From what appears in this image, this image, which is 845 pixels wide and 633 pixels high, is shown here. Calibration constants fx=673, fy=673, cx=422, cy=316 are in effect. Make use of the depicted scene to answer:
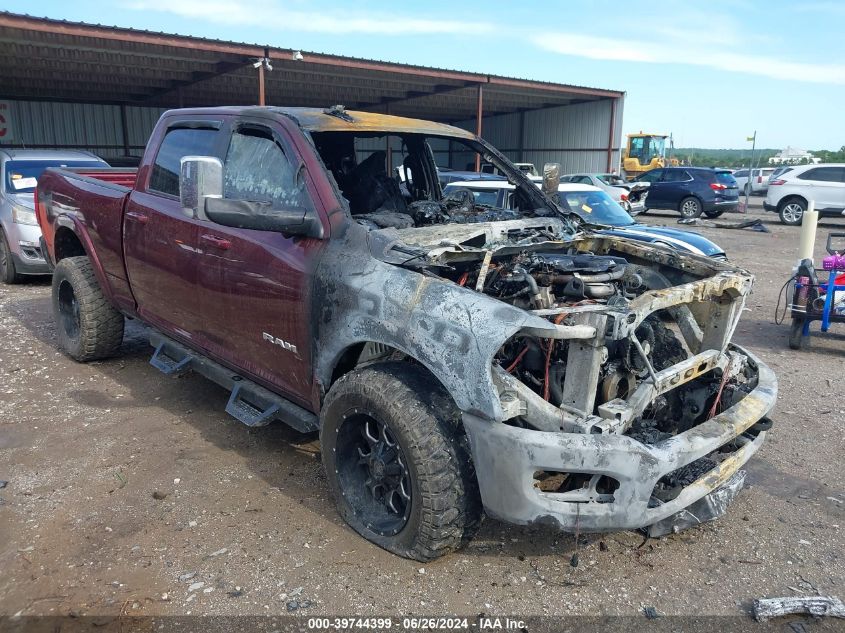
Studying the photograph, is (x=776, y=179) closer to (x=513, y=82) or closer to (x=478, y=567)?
(x=513, y=82)

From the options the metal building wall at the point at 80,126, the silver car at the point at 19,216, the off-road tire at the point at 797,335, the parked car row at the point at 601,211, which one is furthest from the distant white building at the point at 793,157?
the silver car at the point at 19,216

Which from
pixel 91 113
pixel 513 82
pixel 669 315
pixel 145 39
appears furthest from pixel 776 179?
pixel 91 113

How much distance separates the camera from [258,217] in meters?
3.14

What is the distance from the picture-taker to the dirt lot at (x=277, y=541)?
280 centimetres

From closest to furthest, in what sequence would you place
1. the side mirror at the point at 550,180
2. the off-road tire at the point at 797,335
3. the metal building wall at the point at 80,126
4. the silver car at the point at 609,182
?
the side mirror at the point at 550,180 → the off-road tire at the point at 797,335 → the silver car at the point at 609,182 → the metal building wall at the point at 80,126

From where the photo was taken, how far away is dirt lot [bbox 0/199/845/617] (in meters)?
2.80

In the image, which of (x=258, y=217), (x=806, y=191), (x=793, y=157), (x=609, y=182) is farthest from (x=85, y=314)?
(x=793, y=157)

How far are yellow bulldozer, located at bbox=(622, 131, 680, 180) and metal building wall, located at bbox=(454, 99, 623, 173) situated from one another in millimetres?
7611

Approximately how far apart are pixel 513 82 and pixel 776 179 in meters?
8.27

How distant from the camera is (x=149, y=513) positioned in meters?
3.44

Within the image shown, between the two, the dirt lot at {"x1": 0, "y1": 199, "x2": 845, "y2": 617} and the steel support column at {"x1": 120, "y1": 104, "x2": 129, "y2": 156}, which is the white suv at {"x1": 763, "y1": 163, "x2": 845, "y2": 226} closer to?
the dirt lot at {"x1": 0, "y1": 199, "x2": 845, "y2": 617}

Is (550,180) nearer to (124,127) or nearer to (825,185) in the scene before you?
(825,185)

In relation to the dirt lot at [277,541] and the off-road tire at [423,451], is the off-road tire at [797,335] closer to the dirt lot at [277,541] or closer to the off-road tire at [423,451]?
the dirt lot at [277,541]

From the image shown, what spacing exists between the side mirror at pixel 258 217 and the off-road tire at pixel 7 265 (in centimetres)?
721
